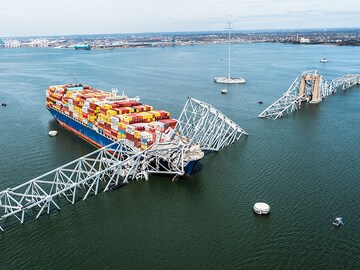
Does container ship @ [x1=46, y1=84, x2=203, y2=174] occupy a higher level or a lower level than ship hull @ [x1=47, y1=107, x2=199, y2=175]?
higher

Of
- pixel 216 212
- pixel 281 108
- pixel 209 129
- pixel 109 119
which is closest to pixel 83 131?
pixel 109 119

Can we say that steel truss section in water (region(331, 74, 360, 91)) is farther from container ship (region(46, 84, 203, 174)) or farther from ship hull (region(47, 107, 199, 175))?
ship hull (region(47, 107, 199, 175))

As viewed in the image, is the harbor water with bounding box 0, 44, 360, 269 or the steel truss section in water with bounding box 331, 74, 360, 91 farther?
the steel truss section in water with bounding box 331, 74, 360, 91

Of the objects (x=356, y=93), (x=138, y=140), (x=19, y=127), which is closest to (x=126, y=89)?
(x=19, y=127)

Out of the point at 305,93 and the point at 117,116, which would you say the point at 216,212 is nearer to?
the point at 117,116

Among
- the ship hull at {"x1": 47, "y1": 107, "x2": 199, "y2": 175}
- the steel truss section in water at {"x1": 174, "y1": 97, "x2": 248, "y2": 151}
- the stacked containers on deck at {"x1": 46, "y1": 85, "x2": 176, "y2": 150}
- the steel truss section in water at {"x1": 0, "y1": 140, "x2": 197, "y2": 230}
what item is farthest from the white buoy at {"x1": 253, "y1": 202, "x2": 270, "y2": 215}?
the stacked containers on deck at {"x1": 46, "y1": 85, "x2": 176, "y2": 150}

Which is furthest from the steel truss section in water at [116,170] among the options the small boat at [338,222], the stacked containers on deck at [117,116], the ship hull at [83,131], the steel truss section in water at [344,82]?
the steel truss section in water at [344,82]

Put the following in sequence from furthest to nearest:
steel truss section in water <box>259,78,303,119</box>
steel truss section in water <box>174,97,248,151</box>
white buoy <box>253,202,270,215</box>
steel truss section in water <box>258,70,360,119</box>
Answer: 1. steel truss section in water <box>258,70,360,119</box>
2. steel truss section in water <box>259,78,303,119</box>
3. steel truss section in water <box>174,97,248,151</box>
4. white buoy <box>253,202,270,215</box>
